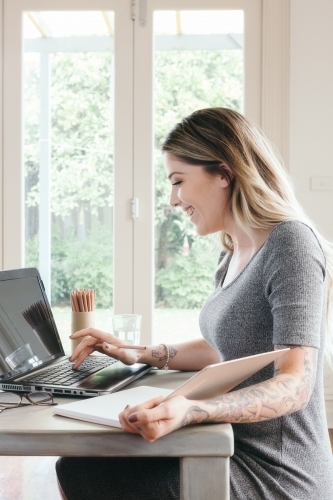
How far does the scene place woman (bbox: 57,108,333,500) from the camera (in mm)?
1048

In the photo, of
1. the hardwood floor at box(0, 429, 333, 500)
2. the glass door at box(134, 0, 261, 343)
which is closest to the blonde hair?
the hardwood floor at box(0, 429, 333, 500)

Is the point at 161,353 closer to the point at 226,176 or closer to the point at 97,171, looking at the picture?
the point at 226,176

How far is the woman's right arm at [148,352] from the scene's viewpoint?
144 centimetres

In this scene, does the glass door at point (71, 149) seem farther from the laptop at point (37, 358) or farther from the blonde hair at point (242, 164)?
the blonde hair at point (242, 164)

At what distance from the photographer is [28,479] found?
2.42 metres

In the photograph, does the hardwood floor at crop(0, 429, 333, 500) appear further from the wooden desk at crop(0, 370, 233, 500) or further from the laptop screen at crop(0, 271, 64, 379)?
the wooden desk at crop(0, 370, 233, 500)

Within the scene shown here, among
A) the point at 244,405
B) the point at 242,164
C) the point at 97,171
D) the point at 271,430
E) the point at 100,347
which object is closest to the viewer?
→ the point at 244,405

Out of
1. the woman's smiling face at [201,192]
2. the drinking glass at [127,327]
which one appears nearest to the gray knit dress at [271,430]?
the woman's smiling face at [201,192]

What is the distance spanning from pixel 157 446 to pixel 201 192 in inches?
26.9

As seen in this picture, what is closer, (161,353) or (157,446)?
(157,446)

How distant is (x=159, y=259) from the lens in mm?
3217

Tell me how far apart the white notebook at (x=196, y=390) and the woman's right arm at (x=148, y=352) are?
30 cm

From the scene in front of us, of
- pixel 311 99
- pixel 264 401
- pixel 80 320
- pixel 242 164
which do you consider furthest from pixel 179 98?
pixel 264 401

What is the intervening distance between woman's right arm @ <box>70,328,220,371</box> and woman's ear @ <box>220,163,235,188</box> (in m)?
0.42
